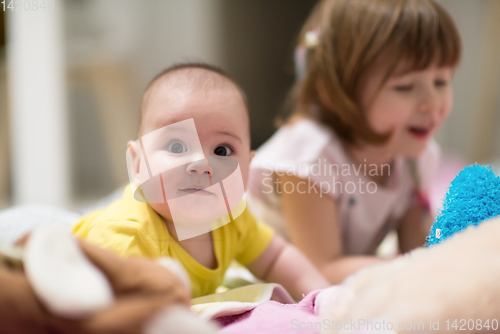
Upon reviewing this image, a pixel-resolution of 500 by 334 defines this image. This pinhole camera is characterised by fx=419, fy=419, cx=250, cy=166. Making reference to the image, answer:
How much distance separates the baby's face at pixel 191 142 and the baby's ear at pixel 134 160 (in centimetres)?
2

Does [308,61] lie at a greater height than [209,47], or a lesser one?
greater

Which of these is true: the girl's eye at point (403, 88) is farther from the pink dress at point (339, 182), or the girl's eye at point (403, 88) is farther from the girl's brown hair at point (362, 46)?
the pink dress at point (339, 182)

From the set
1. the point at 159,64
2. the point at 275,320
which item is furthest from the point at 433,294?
the point at 159,64

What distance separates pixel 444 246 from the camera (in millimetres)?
323

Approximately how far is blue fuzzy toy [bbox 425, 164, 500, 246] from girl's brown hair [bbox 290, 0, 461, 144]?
0.32 meters

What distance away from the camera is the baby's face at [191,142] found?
1.43 ft

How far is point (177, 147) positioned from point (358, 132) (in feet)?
1.56

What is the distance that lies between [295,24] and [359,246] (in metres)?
1.31

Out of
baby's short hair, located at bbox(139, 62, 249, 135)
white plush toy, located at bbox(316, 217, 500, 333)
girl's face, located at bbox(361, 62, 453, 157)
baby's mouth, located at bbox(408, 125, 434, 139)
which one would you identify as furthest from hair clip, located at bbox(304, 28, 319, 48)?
white plush toy, located at bbox(316, 217, 500, 333)

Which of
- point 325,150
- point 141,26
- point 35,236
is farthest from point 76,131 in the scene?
point 35,236

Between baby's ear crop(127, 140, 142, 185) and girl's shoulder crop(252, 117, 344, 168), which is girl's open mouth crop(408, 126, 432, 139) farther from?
baby's ear crop(127, 140, 142, 185)

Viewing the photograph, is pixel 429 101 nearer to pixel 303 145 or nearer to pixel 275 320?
pixel 303 145

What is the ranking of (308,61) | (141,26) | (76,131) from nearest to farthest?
(308,61)
(76,131)
(141,26)

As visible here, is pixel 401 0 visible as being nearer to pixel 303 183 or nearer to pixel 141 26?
pixel 303 183
